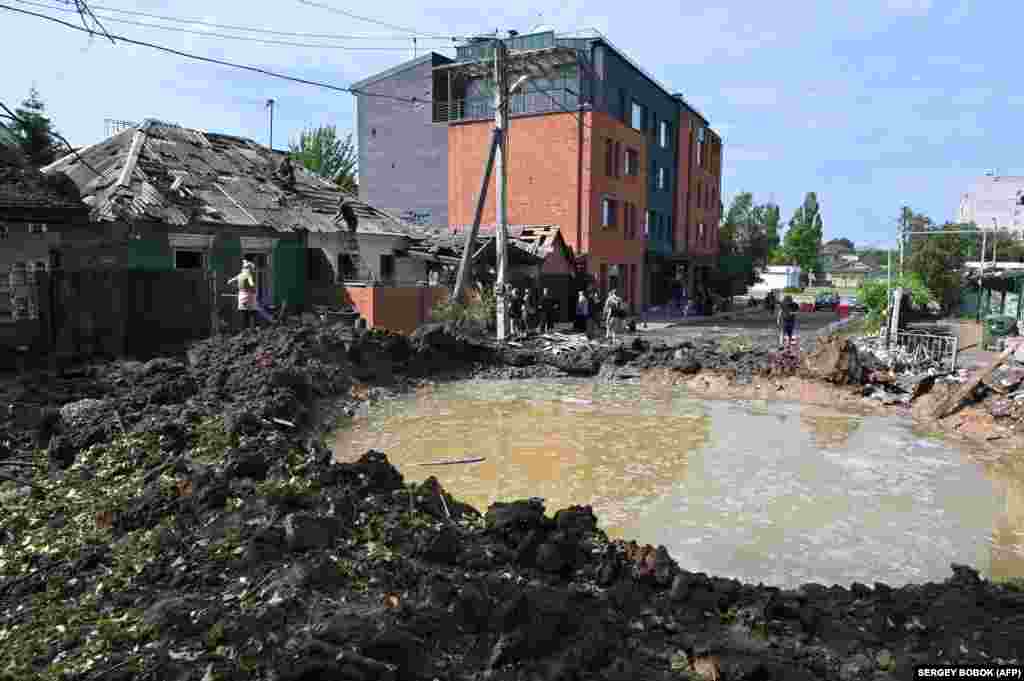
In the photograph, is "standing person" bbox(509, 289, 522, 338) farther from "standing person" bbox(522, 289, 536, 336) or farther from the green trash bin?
the green trash bin

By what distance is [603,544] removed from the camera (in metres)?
6.50

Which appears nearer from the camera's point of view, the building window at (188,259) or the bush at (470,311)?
the building window at (188,259)

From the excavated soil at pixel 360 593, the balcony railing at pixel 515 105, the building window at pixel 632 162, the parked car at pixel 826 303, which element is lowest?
the excavated soil at pixel 360 593

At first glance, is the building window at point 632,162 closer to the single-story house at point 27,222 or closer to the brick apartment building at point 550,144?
the brick apartment building at point 550,144

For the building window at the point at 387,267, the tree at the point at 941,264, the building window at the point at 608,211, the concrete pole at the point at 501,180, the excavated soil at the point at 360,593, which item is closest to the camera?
the excavated soil at the point at 360,593

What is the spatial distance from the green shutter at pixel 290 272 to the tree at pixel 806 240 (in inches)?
3294

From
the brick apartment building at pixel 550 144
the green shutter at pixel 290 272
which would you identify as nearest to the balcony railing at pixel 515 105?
the brick apartment building at pixel 550 144

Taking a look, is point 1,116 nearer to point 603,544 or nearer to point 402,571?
point 402,571

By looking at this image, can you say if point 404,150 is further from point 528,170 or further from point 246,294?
point 246,294

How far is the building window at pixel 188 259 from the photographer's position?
19.3m

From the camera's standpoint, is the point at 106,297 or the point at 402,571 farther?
the point at 106,297

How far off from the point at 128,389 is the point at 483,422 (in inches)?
239

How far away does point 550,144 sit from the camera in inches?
1377

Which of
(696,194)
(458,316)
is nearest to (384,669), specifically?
(458,316)
